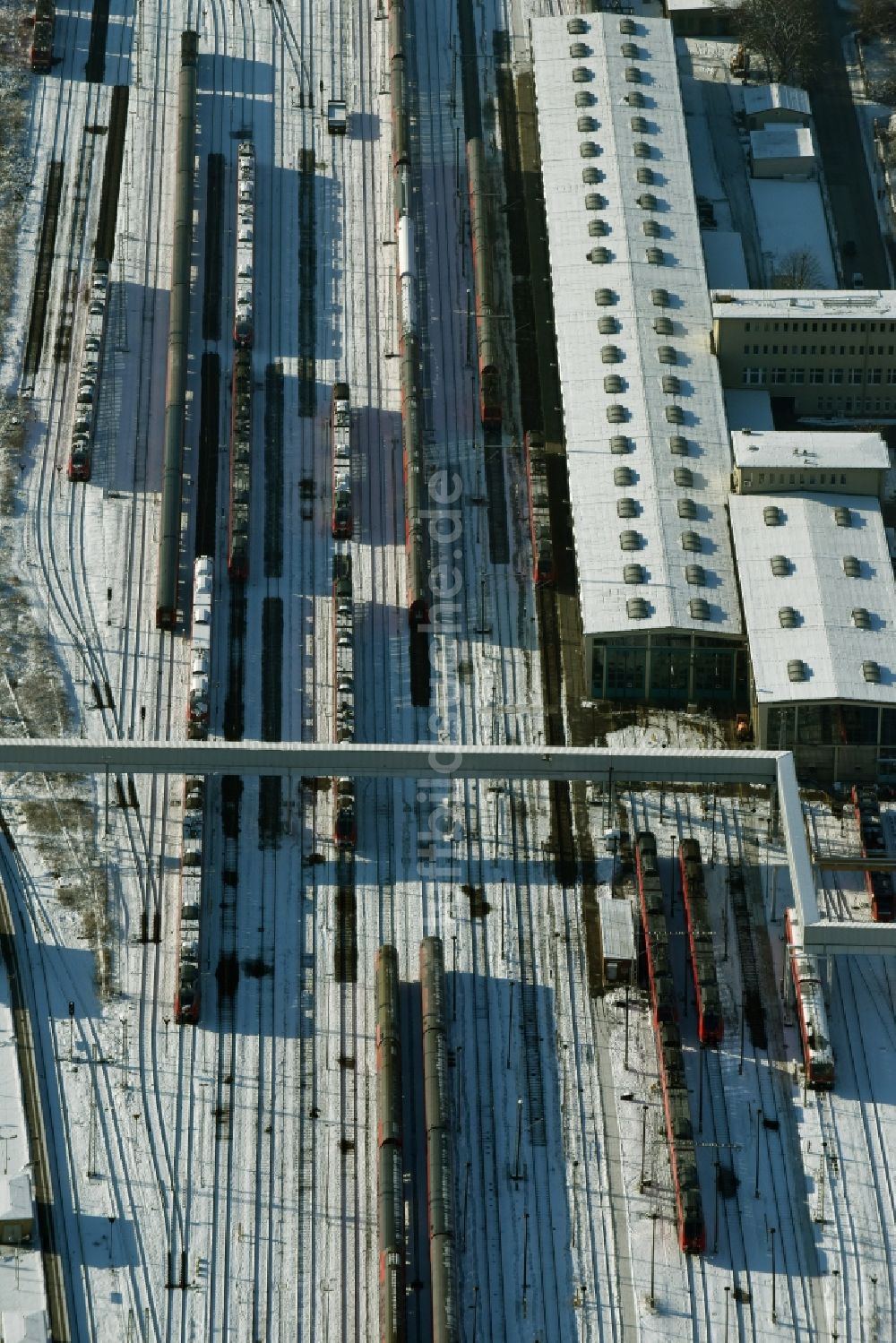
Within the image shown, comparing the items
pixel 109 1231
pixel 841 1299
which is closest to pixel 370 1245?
pixel 109 1231

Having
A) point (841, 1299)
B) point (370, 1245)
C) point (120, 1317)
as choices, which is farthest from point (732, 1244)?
point (120, 1317)

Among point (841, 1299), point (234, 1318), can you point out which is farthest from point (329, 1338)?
point (841, 1299)

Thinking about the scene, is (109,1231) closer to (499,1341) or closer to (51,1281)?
(51,1281)

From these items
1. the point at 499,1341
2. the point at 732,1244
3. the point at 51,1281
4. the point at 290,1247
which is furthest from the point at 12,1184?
the point at 732,1244

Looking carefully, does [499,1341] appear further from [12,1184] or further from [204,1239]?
[12,1184]

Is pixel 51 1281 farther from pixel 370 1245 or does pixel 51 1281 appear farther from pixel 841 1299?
pixel 841 1299
